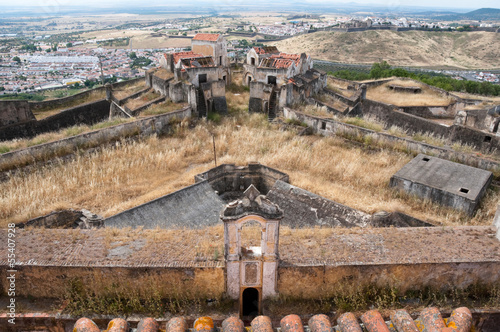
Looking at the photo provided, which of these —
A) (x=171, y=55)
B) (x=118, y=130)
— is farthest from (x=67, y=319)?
(x=171, y=55)

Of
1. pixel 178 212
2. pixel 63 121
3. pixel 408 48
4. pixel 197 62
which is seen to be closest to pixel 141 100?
pixel 197 62

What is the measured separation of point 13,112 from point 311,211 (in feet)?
54.9

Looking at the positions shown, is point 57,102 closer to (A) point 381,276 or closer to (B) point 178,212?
(B) point 178,212

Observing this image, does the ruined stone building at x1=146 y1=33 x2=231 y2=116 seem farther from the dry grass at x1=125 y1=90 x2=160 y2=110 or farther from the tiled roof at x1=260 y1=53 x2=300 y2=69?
the tiled roof at x1=260 y1=53 x2=300 y2=69

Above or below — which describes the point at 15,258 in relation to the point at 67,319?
above

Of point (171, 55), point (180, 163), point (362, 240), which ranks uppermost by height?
point (171, 55)

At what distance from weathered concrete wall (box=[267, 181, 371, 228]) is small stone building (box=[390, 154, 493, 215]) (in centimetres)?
292

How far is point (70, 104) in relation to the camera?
78.0ft

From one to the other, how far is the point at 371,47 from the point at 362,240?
7757cm

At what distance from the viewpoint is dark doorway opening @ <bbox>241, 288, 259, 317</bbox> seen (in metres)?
7.28

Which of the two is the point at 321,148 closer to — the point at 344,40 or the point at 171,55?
the point at 171,55

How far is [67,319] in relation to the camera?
21.2ft

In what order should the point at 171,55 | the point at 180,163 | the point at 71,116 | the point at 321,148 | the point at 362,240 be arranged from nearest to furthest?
the point at 362,240 < the point at 180,163 < the point at 321,148 < the point at 71,116 < the point at 171,55

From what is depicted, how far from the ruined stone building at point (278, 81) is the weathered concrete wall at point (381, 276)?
15.5 m
